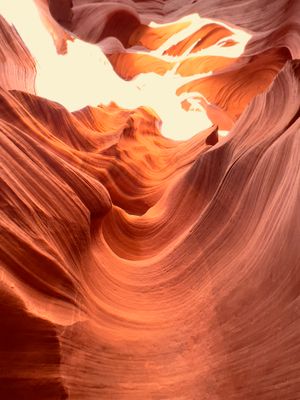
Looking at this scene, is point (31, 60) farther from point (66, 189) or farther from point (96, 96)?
point (66, 189)

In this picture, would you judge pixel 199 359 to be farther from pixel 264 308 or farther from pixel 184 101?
pixel 184 101

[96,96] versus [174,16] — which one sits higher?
[174,16]

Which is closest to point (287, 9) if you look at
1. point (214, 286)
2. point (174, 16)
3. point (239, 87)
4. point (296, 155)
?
point (239, 87)

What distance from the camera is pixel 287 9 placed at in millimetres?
2559

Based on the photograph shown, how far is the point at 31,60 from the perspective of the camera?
2.11 meters

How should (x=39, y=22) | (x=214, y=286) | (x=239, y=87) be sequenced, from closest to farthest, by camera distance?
(x=214, y=286) < (x=39, y=22) < (x=239, y=87)

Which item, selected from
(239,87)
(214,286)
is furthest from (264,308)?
(239,87)

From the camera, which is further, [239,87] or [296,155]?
[239,87]

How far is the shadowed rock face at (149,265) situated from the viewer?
68 cm

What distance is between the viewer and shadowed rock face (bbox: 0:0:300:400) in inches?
26.7

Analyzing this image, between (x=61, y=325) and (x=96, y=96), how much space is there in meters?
1.66

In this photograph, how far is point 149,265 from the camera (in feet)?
3.47

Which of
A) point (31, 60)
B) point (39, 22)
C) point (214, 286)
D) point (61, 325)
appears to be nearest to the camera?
point (61, 325)

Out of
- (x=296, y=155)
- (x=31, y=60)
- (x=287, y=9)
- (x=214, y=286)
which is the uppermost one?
(x=287, y=9)
